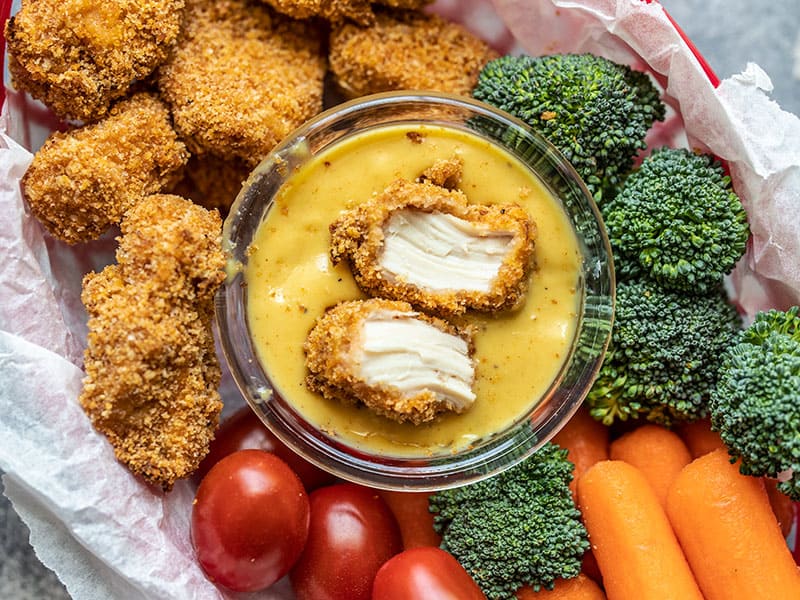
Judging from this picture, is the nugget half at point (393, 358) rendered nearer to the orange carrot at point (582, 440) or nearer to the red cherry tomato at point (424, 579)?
the red cherry tomato at point (424, 579)

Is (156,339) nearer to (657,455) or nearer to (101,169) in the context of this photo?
(101,169)

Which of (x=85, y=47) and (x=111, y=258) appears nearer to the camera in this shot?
(x=85, y=47)

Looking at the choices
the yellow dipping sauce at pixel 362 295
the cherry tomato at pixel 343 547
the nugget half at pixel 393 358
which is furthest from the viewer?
the cherry tomato at pixel 343 547

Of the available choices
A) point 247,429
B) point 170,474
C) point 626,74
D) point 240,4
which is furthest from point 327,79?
point 170,474

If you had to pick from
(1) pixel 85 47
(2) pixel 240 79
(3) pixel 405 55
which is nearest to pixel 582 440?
(3) pixel 405 55

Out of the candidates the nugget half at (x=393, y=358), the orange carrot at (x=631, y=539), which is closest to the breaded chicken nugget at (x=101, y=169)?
the nugget half at (x=393, y=358)

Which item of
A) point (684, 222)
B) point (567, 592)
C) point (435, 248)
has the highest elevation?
point (684, 222)

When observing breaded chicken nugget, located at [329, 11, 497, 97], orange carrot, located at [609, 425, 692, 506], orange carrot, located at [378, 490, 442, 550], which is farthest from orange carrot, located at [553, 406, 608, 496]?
breaded chicken nugget, located at [329, 11, 497, 97]
